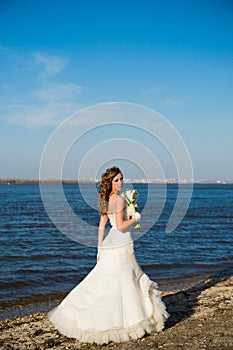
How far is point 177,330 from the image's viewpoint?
6332mm

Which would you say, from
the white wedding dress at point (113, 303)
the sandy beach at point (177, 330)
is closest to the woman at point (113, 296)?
the white wedding dress at point (113, 303)

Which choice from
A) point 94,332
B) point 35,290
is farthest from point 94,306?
point 35,290

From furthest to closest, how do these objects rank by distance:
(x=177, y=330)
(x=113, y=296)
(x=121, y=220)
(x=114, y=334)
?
(x=177, y=330) < (x=121, y=220) < (x=113, y=296) < (x=114, y=334)

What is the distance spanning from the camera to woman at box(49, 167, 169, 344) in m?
5.72

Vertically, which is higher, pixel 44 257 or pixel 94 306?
pixel 94 306

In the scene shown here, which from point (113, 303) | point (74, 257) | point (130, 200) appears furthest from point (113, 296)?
point (74, 257)

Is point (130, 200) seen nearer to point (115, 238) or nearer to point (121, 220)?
point (121, 220)

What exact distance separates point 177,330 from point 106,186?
268 cm

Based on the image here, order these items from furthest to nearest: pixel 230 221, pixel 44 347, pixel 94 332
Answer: pixel 230 221 → pixel 44 347 → pixel 94 332

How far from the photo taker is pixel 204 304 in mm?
8227

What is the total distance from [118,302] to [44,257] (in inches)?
401

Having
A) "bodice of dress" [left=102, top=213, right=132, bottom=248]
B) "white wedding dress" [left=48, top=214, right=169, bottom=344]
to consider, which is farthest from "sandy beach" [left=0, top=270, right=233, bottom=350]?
"bodice of dress" [left=102, top=213, right=132, bottom=248]

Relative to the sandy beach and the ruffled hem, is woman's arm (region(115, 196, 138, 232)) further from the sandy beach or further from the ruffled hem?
the sandy beach

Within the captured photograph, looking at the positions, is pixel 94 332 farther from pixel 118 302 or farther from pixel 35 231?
pixel 35 231
